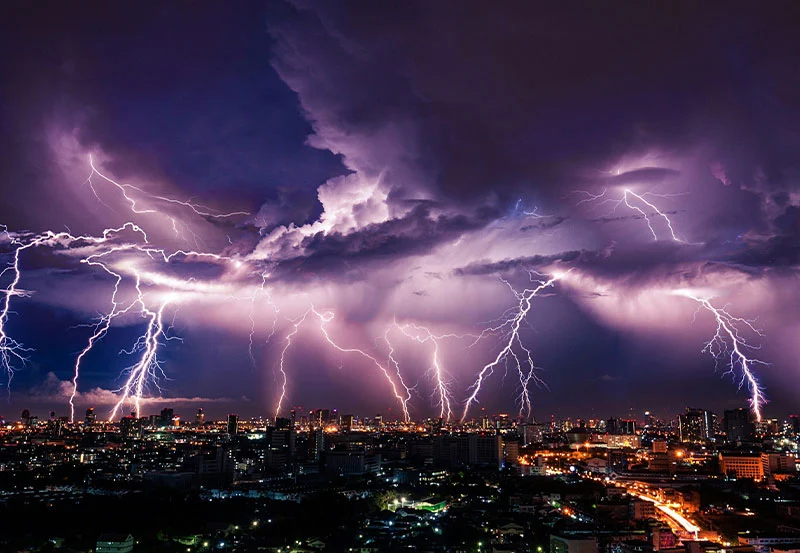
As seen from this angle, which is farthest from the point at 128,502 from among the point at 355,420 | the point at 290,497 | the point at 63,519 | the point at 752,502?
the point at 355,420

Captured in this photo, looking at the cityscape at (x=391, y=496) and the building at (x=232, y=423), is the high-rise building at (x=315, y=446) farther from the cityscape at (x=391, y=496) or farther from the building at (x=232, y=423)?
the building at (x=232, y=423)

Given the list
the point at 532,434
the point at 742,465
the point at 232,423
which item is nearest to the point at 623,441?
the point at 532,434

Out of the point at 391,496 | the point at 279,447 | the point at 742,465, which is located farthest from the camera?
the point at 279,447

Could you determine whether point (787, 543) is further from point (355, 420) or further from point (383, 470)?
point (355, 420)

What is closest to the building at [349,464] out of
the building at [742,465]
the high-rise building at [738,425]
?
the building at [742,465]

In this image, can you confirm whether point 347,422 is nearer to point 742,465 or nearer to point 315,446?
point 315,446
